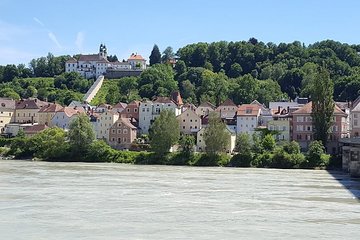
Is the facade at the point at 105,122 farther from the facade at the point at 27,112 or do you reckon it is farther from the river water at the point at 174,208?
the river water at the point at 174,208

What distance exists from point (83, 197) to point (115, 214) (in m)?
6.56

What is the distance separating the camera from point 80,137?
69.8 metres

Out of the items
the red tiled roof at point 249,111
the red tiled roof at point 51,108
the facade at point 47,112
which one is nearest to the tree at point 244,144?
the red tiled roof at point 249,111

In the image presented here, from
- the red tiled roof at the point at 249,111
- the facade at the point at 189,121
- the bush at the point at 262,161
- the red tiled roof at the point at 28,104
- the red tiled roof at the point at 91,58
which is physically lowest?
the bush at the point at 262,161

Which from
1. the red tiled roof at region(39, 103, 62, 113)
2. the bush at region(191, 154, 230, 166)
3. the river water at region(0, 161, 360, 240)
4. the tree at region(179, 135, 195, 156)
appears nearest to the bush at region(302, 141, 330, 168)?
the bush at region(191, 154, 230, 166)

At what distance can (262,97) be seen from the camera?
11475 cm

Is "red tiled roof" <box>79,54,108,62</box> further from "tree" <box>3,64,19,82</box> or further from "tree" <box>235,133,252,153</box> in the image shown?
"tree" <box>235,133,252,153</box>

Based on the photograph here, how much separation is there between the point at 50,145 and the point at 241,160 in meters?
22.4

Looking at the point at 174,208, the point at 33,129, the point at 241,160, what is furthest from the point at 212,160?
the point at 174,208

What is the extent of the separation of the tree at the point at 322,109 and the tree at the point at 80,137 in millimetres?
24833

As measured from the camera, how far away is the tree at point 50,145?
70.5 m

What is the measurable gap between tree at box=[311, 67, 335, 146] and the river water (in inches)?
791

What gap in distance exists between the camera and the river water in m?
22.6

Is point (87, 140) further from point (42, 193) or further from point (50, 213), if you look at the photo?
point (50, 213)
